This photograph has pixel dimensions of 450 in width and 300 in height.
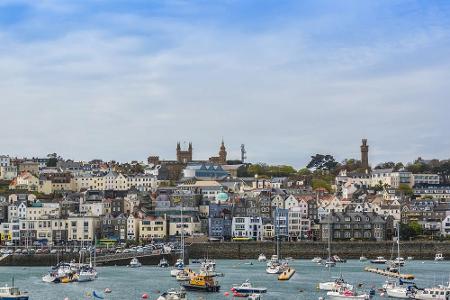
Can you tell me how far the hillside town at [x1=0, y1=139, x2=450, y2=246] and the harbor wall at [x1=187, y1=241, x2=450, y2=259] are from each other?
3351 mm

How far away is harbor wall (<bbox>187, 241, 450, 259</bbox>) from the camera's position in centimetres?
9488

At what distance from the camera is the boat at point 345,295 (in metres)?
54.2

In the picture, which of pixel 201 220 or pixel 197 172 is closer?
pixel 201 220

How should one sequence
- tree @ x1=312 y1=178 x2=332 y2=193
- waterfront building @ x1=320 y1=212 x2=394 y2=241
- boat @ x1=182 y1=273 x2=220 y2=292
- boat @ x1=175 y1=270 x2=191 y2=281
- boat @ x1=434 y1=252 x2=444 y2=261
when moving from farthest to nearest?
tree @ x1=312 y1=178 x2=332 y2=193
waterfront building @ x1=320 y1=212 x2=394 y2=241
boat @ x1=434 y1=252 x2=444 y2=261
boat @ x1=175 y1=270 x2=191 y2=281
boat @ x1=182 y1=273 x2=220 y2=292

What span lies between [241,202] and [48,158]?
212 feet

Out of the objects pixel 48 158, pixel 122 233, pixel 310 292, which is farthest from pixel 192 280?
pixel 48 158

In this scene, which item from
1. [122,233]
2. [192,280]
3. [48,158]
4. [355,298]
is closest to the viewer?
[355,298]

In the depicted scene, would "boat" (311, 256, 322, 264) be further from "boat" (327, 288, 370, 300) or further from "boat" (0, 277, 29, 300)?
"boat" (0, 277, 29, 300)

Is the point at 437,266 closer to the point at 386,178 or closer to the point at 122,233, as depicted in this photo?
the point at 122,233

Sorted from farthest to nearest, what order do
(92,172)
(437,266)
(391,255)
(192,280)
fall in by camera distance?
(92,172) → (391,255) → (437,266) → (192,280)

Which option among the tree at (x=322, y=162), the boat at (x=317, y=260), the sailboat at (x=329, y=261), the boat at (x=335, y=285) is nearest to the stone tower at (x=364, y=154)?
the tree at (x=322, y=162)

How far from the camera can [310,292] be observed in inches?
2377

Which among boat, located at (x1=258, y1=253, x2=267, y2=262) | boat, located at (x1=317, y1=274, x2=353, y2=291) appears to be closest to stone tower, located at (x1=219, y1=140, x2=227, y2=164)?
boat, located at (x1=258, y1=253, x2=267, y2=262)

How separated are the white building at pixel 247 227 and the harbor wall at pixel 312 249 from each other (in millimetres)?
9381
